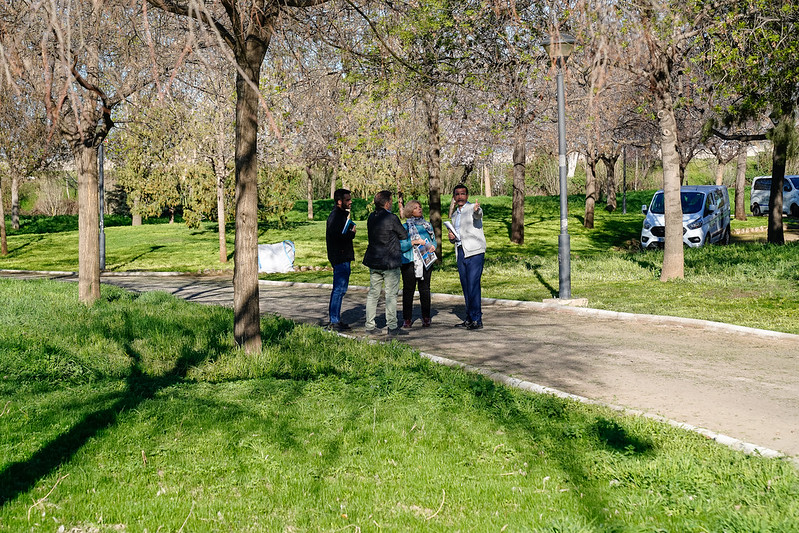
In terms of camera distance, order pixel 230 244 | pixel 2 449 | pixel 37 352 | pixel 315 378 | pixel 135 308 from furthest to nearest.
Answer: pixel 230 244 → pixel 135 308 → pixel 37 352 → pixel 315 378 → pixel 2 449

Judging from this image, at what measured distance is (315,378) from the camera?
7.31m

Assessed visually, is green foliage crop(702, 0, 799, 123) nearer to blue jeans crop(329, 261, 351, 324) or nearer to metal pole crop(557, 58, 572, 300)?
metal pole crop(557, 58, 572, 300)

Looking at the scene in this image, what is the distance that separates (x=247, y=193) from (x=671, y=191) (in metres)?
10.6

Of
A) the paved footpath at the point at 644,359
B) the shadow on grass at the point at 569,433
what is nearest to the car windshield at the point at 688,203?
the paved footpath at the point at 644,359

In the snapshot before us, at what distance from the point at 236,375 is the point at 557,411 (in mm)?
3240

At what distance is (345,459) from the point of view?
16.3ft

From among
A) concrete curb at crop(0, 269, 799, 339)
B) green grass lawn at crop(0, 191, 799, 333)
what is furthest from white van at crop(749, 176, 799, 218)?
concrete curb at crop(0, 269, 799, 339)

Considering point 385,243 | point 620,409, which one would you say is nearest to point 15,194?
point 385,243

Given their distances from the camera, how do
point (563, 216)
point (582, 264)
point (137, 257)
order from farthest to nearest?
point (137, 257), point (582, 264), point (563, 216)

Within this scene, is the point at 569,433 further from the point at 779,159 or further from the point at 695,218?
the point at 695,218

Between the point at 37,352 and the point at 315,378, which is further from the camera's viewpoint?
the point at 37,352

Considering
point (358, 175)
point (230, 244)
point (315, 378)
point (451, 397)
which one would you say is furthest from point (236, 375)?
point (358, 175)

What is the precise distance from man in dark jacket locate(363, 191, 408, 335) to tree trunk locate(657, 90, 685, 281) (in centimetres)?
751

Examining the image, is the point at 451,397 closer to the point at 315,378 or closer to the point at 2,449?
the point at 315,378
